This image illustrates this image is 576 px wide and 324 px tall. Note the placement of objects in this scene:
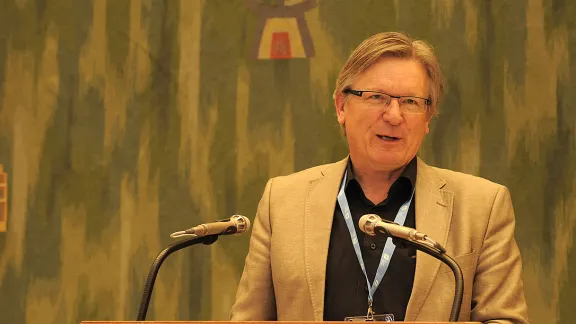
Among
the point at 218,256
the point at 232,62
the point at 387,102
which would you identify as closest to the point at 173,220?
the point at 218,256

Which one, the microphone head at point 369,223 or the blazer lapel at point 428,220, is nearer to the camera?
the microphone head at point 369,223

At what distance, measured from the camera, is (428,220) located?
272 cm

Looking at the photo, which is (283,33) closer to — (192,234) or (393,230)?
(192,234)

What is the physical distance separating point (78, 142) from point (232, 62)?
3.03 ft

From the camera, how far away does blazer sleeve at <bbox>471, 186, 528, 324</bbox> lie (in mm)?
2545

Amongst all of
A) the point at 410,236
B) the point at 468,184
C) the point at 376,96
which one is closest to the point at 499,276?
the point at 468,184

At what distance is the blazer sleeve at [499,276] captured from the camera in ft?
8.35

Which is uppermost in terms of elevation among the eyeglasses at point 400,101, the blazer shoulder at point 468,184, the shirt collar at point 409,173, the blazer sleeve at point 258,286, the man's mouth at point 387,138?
the eyeglasses at point 400,101

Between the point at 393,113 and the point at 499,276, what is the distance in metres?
0.67

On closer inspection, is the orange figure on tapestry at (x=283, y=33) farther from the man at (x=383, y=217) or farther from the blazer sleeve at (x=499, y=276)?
the blazer sleeve at (x=499, y=276)

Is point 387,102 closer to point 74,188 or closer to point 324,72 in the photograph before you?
point 324,72

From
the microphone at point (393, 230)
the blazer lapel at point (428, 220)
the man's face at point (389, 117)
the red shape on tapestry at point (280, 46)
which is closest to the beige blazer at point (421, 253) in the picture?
the blazer lapel at point (428, 220)

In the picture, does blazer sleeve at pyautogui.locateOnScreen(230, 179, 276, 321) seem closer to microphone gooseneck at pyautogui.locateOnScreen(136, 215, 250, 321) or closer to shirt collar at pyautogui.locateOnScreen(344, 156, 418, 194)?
shirt collar at pyautogui.locateOnScreen(344, 156, 418, 194)

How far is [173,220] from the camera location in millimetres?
4012
